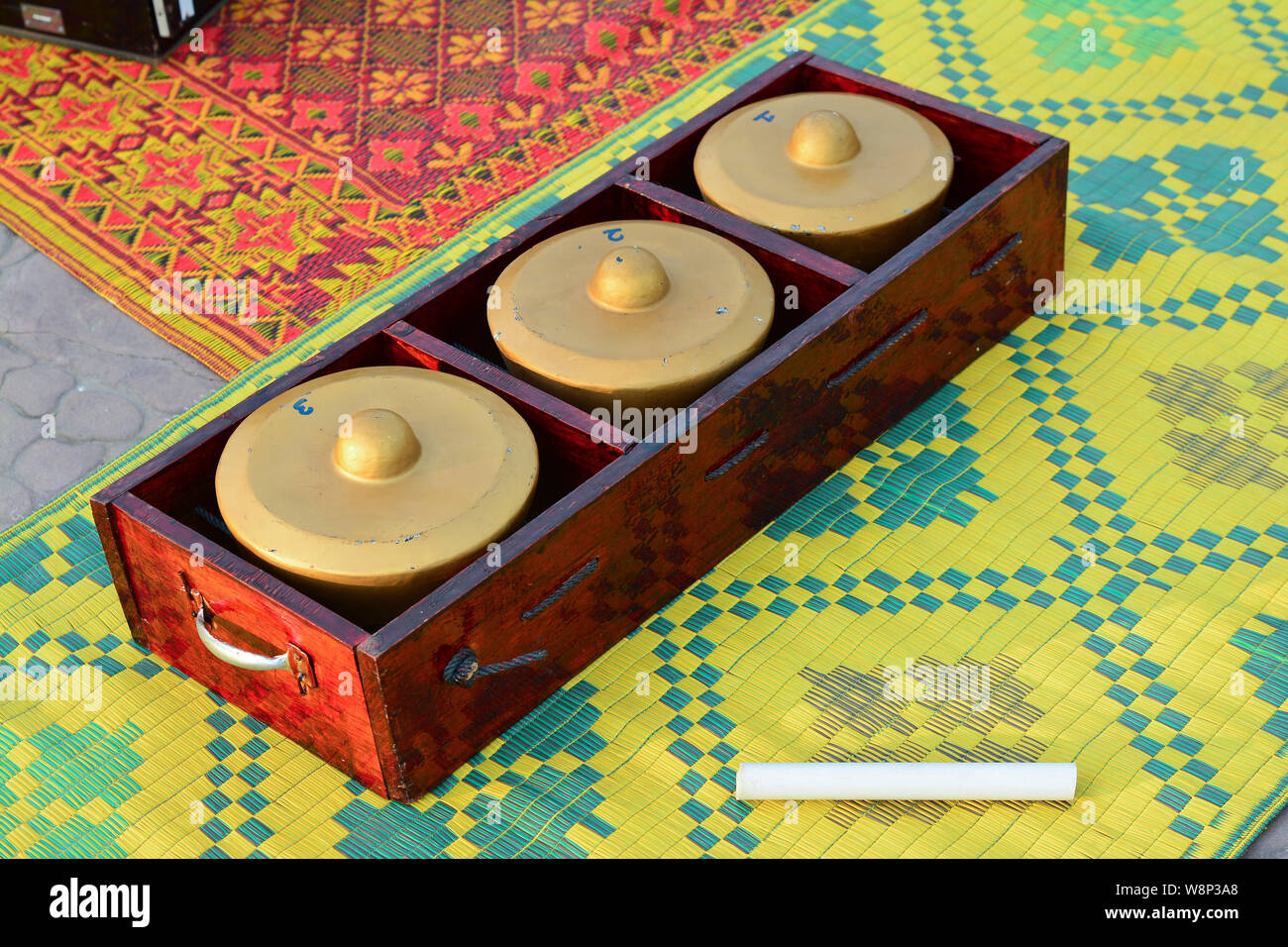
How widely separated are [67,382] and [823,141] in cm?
119

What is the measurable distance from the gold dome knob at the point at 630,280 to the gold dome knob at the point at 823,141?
352 millimetres

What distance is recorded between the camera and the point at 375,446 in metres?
1.91

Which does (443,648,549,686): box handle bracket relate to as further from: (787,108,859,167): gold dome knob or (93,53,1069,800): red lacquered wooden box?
(787,108,859,167): gold dome knob

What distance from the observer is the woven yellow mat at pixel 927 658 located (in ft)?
6.31

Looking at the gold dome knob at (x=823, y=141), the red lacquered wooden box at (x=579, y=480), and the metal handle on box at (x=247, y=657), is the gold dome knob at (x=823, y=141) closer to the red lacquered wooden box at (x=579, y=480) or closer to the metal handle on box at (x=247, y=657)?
the red lacquered wooden box at (x=579, y=480)

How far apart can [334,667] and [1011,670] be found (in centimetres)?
81

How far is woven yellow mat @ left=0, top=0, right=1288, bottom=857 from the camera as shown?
1.92 metres

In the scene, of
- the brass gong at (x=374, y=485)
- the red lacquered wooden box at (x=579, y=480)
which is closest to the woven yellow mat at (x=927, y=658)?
the red lacquered wooden box at (x=579, y=480)

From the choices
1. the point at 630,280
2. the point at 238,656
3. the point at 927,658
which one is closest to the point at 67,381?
the point at 238,656

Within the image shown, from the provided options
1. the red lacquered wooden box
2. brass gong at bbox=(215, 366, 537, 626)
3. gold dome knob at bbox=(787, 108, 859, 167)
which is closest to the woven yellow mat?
the red lacquered wooden box

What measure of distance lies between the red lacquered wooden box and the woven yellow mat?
0.19ft

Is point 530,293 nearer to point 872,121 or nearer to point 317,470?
point 317,470

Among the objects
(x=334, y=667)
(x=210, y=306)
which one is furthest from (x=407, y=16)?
(x=334, y=667)

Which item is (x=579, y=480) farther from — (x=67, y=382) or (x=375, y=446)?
(x=67, y=382)
